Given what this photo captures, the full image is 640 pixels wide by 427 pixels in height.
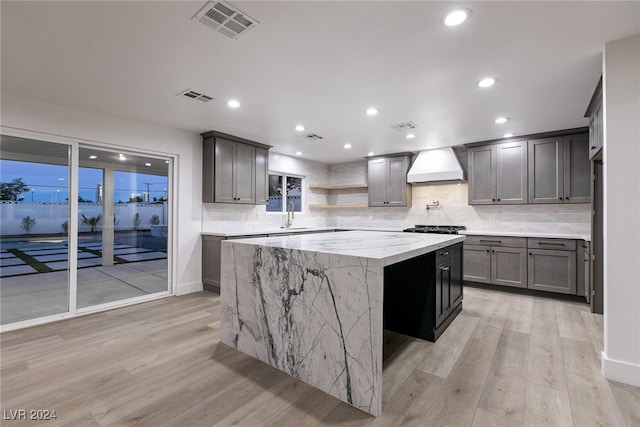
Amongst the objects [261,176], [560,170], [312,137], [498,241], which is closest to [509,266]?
[498,241]

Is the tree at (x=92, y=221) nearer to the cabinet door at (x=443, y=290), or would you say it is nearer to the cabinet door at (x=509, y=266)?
the cabinet door at (x=443, y=290)

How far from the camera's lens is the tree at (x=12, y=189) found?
3199 millimetres

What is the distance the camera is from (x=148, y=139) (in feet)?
13.4

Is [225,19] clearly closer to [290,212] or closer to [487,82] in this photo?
[487,82]

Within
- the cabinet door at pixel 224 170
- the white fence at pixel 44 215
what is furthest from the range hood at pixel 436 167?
the white fence at pixel 44 215

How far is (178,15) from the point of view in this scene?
1870 millimetres

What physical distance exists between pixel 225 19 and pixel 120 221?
344 cm

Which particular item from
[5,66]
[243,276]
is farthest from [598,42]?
[5,66]

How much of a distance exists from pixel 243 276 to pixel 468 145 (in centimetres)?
446

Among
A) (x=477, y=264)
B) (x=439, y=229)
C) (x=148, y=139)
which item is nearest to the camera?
(x=148, y=139)

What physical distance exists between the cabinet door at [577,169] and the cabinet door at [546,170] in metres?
0.06

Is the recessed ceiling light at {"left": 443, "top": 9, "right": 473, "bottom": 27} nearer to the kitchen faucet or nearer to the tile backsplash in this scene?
the tile backsplash

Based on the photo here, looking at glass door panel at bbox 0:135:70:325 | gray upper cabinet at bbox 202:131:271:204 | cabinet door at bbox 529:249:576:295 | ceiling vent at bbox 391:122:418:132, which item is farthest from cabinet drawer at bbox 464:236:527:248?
glass door panel at bbox 0:135:70:325

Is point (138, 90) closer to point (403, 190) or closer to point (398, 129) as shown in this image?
point (398, 129)
